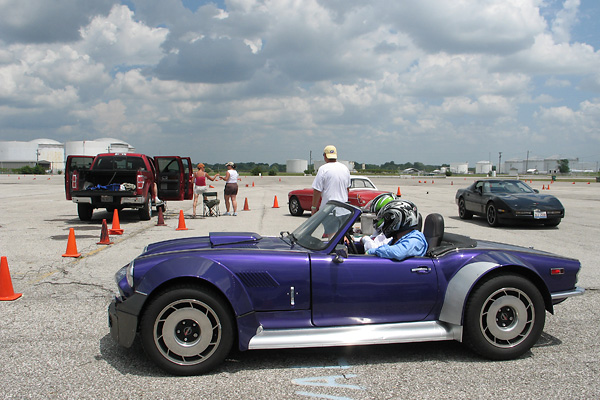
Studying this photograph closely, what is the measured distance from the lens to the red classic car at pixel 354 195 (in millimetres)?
13755

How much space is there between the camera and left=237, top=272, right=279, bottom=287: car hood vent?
137 inches

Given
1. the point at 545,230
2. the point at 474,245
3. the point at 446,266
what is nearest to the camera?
the point at 446,266

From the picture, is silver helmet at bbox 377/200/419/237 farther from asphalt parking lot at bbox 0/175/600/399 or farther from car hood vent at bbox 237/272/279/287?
car hood vent at bbox 237/272/279/287

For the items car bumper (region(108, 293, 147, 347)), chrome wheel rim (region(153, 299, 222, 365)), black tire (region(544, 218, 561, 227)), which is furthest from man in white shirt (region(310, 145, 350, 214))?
black tire (region(544, 218, 561, 227))

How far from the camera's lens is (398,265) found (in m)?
3.70

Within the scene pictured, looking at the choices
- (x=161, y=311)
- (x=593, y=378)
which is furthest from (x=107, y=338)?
(x=593, y=378)

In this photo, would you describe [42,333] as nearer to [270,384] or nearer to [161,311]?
[161,311]

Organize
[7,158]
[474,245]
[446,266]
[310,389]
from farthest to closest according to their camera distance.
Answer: [7,158] → [474,245] → [446,266] → [310,389]

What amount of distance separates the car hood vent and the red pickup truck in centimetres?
1015

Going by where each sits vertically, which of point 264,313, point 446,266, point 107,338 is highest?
point 446,266

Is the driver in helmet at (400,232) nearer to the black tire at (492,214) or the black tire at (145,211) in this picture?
the black tire at (492,214)

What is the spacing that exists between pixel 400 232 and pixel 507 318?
1088 millimetres

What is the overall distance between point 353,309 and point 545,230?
10088 mm

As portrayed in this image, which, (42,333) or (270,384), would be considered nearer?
(270,384)
